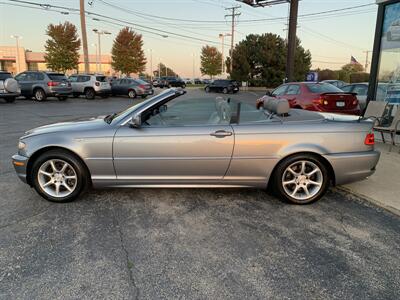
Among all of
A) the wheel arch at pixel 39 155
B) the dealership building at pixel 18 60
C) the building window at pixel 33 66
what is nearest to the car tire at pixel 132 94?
the wheel arch at pixel 39 155

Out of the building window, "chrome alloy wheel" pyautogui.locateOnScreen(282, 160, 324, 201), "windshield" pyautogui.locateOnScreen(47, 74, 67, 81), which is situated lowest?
"chrome alloy wheel" pyautogui.locateOnScreen(282, 160, 324, 201)

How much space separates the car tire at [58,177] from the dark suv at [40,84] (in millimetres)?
16407

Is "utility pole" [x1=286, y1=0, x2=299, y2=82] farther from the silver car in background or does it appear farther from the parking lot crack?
the parking lot crack

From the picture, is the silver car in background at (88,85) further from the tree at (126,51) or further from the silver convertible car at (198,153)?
the tree at (126,51)

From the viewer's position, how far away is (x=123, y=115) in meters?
3.97

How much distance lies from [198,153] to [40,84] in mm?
17793

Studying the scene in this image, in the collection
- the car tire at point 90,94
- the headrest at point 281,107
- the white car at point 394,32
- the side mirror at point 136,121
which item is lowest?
the car tire at point 90,94

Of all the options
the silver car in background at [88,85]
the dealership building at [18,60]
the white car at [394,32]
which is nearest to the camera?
the white car at [394,32]

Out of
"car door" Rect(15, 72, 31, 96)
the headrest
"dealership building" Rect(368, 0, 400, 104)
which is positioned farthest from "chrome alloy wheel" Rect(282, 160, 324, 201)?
"car door" Rect(15, 72, 31, 96)

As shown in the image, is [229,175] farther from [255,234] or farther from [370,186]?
[370,186]

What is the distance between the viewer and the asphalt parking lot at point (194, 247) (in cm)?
237

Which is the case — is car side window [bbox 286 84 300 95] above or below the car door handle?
above

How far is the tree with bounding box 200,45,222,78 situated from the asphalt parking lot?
72309mm

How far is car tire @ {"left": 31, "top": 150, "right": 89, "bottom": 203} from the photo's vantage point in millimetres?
3809
